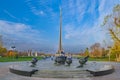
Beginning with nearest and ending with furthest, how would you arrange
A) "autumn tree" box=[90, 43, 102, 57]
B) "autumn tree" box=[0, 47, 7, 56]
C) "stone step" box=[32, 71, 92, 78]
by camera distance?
"stone step" box=[32, 71, 92, 78]
"autumn tree" box=[0, 47, 7, 56]
"autumn tree" box=[90, 43, 102, 57]

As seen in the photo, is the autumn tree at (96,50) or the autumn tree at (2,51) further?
the autumn tree at (96,50)

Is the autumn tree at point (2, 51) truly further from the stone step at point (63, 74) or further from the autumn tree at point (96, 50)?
the stone step at point (63, 74)

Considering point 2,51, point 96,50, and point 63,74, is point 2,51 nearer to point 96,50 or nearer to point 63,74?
point 96,50

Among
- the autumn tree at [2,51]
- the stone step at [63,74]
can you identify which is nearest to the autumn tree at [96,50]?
the autumn tree at [2,51]

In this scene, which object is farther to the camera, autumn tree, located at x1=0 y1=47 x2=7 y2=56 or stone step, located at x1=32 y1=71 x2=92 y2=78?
autumn tree, located at x1=0 y1=47 x2=7 y2=56

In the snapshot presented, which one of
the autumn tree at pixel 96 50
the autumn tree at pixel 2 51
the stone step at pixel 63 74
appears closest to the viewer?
the stone step at pixel 63 74

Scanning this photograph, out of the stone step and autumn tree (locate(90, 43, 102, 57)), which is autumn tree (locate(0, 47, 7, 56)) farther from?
the stone step

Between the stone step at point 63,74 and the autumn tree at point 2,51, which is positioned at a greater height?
the autumn tree at point 2,51

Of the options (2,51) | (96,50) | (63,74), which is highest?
(96,50)

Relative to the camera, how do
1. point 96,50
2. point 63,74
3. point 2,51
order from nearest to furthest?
point 63,74 → point 2,51 → point 96,50

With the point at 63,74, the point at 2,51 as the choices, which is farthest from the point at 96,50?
the point at 63,74

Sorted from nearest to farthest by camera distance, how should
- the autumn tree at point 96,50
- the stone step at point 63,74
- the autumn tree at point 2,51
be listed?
1. the stone step at point 63,74
2. the autumn tree at point 2,51
3. the autumn tree at point 96,50

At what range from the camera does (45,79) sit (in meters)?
10.7

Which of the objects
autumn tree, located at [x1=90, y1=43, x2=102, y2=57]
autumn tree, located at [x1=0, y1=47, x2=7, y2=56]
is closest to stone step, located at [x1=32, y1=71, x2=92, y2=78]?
autumn tree, located at [x1=0, y1=47, x2=7, y2=56]
